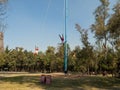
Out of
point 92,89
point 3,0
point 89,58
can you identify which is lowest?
point 92,89

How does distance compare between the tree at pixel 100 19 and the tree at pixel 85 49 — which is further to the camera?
the tree at pixel 85 49

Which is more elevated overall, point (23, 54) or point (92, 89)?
point (23, 54)

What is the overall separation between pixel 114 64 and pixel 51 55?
99.7 feet

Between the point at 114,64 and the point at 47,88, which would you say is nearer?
the point at 47,88

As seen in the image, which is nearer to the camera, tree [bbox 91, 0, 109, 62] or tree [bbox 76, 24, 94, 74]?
tree [bbox 91, 0, 109, 62]

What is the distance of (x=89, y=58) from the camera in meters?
33.8

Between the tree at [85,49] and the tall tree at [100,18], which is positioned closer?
the tall tree at [100,18]

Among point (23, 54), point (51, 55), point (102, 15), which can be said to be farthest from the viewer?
point (23, 54)

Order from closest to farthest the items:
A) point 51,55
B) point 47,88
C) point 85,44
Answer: point 47,88 < point 85,44 < point 51,55

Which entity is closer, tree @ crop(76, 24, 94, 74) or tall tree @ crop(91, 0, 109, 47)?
tall tree @ crop(91, 0, 109, 47)

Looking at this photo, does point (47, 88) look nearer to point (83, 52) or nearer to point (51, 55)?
point (83, 52)

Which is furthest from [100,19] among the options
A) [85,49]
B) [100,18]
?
[85,49]

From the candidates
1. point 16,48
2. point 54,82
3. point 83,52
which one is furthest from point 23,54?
point 54,82

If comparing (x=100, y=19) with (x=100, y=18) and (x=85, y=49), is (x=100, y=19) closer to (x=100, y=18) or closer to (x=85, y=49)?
(x=100, y=18)
